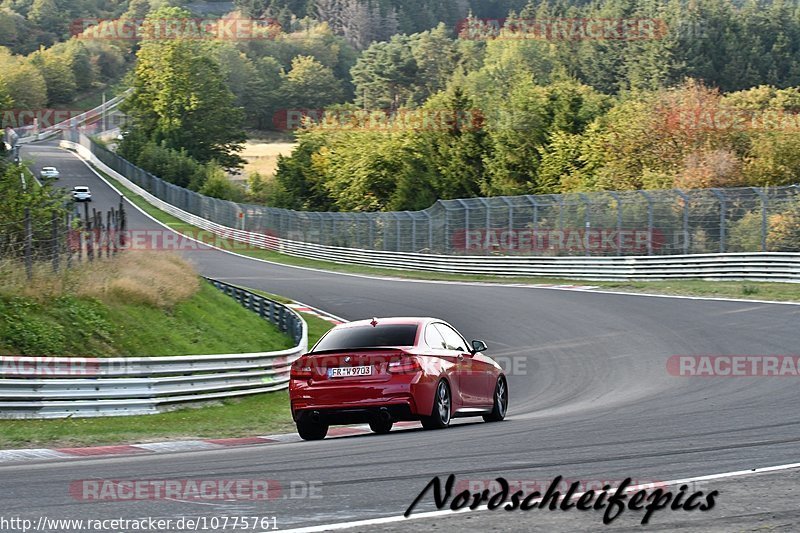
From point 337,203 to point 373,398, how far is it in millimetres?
72653

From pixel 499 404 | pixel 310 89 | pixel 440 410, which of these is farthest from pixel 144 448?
pixel 310 89

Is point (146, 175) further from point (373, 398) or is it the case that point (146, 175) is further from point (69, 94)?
point (69, 94)

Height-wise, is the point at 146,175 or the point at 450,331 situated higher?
the point at 450,331

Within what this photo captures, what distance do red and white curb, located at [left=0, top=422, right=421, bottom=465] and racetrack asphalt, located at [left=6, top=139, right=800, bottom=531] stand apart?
0.78 m

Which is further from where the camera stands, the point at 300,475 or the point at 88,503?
the point at 300,475

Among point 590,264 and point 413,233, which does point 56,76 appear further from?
point 590,264

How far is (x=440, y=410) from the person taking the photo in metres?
13.2

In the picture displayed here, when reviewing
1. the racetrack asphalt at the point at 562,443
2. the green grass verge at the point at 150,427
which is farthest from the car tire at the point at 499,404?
the green grass verge at the point at 150,427

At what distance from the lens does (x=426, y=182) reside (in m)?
79.2

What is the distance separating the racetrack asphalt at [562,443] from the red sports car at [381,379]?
0.34 metres

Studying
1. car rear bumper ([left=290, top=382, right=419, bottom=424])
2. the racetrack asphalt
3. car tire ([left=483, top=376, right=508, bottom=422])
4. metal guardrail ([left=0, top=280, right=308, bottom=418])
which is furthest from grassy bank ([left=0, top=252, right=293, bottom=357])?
car tire ([left=483, top=376, right=508, bottom=422])

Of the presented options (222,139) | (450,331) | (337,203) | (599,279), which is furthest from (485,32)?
(450,331)

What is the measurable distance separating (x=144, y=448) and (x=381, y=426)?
2.67m

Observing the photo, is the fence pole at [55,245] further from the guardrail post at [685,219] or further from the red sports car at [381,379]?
the guardrail post at [685,219]
